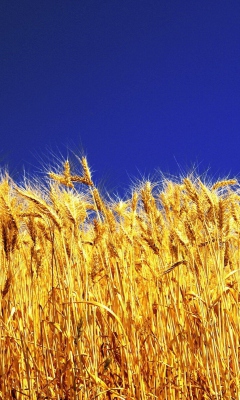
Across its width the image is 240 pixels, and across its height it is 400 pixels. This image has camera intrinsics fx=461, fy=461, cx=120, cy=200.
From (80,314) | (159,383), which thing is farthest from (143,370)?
(80,314)

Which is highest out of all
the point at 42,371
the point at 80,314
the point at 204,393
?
the point at 80,314

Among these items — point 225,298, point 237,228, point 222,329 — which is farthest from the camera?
point 237,228

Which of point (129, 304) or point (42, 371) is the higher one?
point (129, 304)

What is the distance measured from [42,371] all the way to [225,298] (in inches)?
40.5

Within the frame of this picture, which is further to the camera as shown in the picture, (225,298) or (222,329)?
→ (225,298)

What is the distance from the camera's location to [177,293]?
267 cm

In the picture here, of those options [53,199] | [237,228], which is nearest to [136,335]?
[53,199]

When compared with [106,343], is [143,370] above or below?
below

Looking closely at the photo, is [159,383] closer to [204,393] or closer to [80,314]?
[204,393]

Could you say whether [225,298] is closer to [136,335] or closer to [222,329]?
[222,329]

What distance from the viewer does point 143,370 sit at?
96.0 inches

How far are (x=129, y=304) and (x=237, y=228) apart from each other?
2.84 feet

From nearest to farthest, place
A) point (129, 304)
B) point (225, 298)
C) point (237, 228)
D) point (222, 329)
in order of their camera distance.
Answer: point (222, 329) → point (225, 298) → point (129, 304) → point (237, 228)

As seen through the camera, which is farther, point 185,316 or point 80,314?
point 185,316
